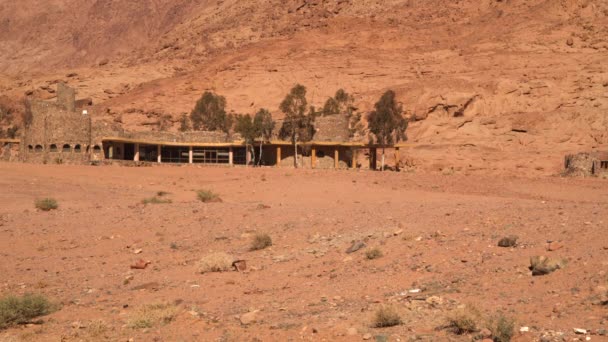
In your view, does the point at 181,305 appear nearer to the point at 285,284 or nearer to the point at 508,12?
the point at 285,284

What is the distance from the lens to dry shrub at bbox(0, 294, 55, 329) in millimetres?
9344

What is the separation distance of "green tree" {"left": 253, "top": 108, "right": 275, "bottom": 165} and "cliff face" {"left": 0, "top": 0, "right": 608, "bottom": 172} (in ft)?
37.3

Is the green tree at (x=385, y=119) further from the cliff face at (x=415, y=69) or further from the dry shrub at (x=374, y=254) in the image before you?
the dry shrub at (x=374, y=254)

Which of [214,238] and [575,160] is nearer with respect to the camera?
[214,238]

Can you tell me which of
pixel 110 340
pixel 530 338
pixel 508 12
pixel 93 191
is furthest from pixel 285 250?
pixel 508 12

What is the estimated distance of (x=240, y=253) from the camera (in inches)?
519

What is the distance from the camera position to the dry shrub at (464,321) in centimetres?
729

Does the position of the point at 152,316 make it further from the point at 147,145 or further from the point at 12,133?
the point at 12,133

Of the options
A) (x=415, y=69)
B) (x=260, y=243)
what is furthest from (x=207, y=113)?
(x=260, y=243)

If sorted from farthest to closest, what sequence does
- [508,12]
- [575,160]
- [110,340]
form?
[508,12], [575,160], [110,340]

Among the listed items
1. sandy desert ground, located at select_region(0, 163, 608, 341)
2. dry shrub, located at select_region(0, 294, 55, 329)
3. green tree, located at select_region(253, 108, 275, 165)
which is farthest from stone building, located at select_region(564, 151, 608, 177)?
dry shrub, located at select_region(0, 294, 55, 329)

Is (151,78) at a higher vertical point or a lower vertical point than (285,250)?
higher

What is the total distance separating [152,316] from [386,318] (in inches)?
123

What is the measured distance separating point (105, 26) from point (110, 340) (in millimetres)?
123035
